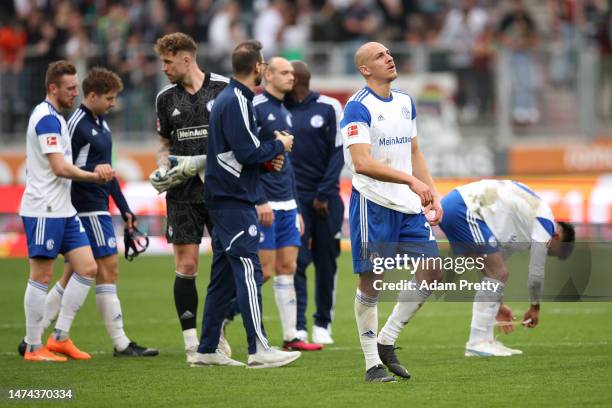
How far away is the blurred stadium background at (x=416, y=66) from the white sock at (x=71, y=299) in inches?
466

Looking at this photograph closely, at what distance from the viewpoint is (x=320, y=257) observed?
11914mm

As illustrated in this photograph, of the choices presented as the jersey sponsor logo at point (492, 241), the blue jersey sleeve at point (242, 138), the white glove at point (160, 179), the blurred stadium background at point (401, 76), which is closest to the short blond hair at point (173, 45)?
the white glove at point (160, 179)

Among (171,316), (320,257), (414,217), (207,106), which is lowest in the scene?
(171,316)

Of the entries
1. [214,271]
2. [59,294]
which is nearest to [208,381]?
[214,271]

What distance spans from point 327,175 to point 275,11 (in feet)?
43.2

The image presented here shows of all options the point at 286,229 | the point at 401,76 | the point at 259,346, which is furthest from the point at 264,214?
the point at 401,76

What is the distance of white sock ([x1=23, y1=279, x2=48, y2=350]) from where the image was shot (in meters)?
10.4

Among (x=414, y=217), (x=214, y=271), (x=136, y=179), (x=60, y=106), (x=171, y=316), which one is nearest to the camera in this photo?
(x=414, y=217)

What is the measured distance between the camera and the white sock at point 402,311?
29.2 feet

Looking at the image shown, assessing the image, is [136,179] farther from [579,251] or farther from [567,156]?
[579,251]

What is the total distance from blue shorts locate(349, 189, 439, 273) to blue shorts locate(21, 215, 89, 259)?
2.83 meters

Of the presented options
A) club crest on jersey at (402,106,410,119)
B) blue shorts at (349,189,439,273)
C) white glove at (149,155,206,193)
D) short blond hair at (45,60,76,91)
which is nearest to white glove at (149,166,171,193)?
white glove at (149,155,206,193)

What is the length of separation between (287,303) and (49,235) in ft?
7.58

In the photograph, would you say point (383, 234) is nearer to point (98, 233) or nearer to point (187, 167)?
point (187, 167)
